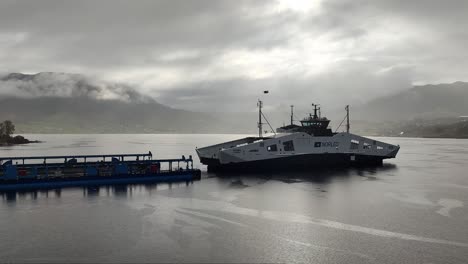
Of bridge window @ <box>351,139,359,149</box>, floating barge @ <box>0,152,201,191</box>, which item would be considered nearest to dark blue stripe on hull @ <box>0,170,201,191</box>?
floating barge @ <box>0,152,201,191</box>

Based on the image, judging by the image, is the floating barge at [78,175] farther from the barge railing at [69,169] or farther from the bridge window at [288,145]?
the bridge window at [288,145]

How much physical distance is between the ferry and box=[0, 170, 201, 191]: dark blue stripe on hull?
37.6ft

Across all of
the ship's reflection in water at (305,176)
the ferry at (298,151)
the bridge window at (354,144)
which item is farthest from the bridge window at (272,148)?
the bridge window at (354,144)

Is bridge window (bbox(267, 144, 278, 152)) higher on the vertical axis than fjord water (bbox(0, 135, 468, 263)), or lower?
higher

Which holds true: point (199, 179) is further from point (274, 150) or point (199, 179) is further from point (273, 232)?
point (273, 232)

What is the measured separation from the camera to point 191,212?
33469 mm

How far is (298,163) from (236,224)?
41.2 m

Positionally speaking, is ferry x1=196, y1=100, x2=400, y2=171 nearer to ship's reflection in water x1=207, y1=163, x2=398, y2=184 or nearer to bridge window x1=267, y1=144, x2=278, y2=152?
bridge window x1=267, y1=144, x2=278, y2=152

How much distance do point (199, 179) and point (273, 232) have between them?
30.5 m

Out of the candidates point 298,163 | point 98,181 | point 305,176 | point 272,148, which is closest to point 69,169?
point 98,181

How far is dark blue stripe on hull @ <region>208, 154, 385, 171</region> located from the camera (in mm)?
64375

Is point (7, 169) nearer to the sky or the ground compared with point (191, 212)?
nearer to the sky

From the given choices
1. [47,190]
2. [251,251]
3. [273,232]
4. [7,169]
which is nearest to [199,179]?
[47,190]

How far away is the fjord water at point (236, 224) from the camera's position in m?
21.9
